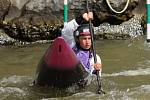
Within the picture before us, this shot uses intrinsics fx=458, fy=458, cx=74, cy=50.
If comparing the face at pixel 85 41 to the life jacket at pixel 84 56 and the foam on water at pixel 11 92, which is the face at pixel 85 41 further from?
the foam on water at pixel 11 92

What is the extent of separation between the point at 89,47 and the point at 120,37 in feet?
17.3

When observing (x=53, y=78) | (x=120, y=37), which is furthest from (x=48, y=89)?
(x=120, y=37)

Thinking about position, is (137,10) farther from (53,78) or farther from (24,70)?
(53,78)

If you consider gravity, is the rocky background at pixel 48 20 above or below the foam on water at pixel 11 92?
above

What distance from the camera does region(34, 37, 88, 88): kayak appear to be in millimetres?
5902

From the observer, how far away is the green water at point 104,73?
6086 mm

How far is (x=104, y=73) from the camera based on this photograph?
25.2 feet

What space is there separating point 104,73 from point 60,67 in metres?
1.86

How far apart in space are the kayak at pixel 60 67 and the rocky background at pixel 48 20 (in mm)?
5171

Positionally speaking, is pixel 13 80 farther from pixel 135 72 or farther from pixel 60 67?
pixel 135 72

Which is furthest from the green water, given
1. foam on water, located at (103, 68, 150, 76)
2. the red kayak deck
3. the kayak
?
the red kayak deck

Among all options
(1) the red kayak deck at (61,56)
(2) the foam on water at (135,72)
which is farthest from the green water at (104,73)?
(1) the red kayak deck at (61,56)

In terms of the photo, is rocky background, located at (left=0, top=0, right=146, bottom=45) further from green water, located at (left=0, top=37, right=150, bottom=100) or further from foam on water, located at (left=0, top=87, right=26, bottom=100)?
foam on water, located at (left=0, top=87, right=26, bottom=100)

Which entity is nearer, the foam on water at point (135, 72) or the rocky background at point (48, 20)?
the foam on water at point (135, 72)
